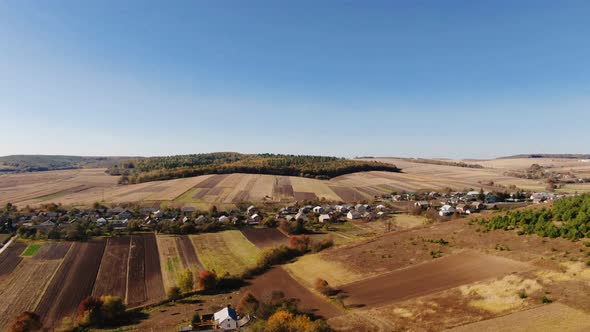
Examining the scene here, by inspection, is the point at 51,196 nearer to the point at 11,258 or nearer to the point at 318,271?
the point at 11,258

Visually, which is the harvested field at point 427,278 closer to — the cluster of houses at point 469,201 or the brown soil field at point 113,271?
the brown soil field at point 113,271

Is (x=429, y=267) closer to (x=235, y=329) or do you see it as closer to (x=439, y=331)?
(x=439, y=331)

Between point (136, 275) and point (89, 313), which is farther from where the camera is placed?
point (136, 275)

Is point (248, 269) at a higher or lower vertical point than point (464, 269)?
lower

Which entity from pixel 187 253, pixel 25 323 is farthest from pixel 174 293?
pixel 187 253

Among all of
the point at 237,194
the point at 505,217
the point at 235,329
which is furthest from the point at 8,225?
the point at 505,217

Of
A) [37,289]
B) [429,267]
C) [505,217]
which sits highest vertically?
[505,217]

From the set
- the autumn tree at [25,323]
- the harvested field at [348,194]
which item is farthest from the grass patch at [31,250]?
the harvested field at [348,194]
